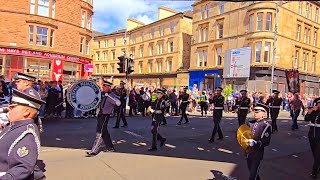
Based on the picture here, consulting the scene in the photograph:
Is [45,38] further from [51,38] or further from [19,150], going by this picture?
[19,150]

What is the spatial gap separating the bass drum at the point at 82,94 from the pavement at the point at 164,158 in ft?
5.91

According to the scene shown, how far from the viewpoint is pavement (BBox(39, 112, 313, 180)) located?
20.8ft

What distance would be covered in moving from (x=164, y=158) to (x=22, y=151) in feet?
17.6

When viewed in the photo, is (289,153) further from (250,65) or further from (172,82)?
(172,82)

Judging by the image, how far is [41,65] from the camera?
29.7 meters

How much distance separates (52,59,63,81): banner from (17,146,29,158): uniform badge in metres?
29.1

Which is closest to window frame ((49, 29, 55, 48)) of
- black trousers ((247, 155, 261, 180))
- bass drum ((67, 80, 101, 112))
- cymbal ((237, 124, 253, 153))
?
bass drum ((67, 80, 101, 112))

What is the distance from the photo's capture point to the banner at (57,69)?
99.0ft

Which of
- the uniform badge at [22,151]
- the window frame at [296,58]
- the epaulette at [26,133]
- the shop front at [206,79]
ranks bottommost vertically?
the uniform badge at [22,151]

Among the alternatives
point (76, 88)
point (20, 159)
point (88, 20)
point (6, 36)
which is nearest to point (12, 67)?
point (6, 36)

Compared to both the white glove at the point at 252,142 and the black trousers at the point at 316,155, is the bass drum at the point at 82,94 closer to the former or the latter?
the black trousers at the point at 316,155

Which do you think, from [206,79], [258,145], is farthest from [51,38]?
[258,145]

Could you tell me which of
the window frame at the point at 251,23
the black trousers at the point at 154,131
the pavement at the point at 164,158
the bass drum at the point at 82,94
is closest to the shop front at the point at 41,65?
the bass drum at the point at 82,94

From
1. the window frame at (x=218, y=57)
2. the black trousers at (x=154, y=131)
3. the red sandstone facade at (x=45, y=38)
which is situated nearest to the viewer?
the black trousers at (x=154, y=131)
